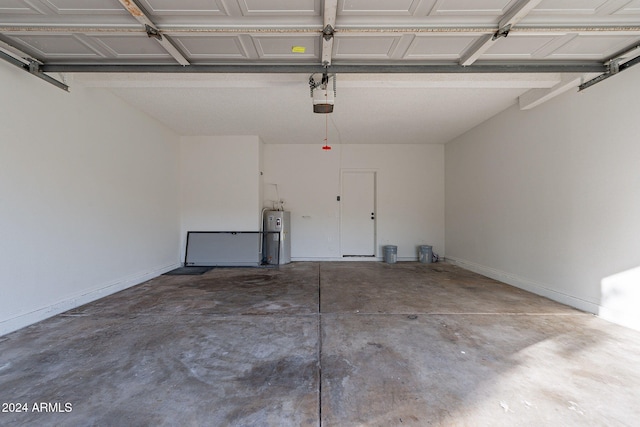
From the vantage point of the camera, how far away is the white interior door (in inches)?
258

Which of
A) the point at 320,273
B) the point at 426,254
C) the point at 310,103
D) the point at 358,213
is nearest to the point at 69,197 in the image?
the point at 310,103

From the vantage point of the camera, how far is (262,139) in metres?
6.14

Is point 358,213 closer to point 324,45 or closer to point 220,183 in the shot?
point 220,183

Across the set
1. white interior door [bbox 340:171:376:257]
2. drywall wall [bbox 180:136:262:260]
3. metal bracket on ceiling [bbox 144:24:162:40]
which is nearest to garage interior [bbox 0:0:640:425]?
metal bracket on ceiling [bbox 144:24:162:40]

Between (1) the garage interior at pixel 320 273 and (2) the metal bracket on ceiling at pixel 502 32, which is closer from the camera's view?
(1) the garage interior at pixel 320 273

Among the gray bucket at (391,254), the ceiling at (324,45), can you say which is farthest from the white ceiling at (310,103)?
the gray bucket at (391,254)

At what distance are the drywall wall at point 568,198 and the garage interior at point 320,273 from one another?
3 centimetres

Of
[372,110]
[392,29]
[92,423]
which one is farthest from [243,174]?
[92,423]

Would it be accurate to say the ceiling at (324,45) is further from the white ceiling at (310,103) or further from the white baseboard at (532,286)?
the white baseboard at (532,286)

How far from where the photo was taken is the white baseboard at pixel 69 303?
8.30ft

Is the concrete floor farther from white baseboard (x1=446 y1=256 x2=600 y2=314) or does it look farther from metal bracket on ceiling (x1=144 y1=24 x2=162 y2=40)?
metal bracket on ceiling (x1=144 y1=24 x2=162 y2=40)

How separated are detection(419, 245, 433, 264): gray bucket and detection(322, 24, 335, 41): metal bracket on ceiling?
5.15 meters

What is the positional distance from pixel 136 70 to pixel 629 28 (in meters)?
4.48

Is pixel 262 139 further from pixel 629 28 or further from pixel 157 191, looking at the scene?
pixel 629 28
